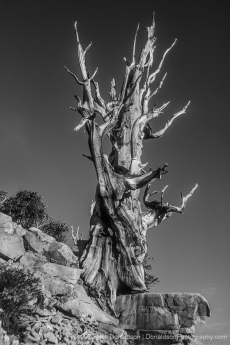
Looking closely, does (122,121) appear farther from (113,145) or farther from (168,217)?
(168,217)

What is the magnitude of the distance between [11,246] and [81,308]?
2636 mm

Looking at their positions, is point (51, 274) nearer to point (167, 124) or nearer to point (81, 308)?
point (81, 308)

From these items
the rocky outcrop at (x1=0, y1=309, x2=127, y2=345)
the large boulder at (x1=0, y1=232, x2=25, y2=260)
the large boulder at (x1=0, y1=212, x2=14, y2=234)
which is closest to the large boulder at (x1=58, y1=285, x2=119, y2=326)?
the rocky outcrop at (x1=0, y1=309, x2=127, y2=345)

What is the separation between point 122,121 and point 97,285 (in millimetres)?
7970

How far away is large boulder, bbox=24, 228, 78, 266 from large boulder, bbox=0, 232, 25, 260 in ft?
1.42

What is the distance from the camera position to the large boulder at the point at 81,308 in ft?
32.4

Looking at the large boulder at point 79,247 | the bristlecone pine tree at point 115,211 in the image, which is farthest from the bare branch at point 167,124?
the large boulder at point 79,247

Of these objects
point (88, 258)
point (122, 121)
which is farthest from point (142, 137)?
point (88, 258)

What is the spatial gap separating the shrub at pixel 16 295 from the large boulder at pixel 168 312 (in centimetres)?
391

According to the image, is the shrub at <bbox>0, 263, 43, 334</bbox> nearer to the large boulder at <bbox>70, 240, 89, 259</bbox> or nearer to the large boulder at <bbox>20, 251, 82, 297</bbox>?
the large boulder at <bbox>20, 251, 82, 297</bbox>

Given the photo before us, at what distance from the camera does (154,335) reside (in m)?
11.3

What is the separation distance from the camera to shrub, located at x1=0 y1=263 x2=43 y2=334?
7.90 meters

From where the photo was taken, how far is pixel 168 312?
37.2 feet

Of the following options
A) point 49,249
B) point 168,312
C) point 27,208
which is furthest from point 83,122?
point 27,208
